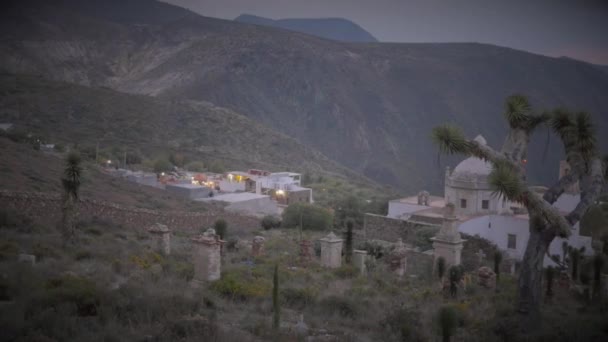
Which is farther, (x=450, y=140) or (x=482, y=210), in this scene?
(x=482, y=210)

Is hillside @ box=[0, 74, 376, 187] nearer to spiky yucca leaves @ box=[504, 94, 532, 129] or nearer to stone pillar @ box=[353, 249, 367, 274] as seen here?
stone pillar @ box=[353, 249, 367, 274]

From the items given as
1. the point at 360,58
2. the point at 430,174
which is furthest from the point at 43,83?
the point at 360,58

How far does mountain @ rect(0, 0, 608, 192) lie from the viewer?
90.1 metres

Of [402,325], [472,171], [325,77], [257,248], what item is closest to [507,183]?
[402,325]

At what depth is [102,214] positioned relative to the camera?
1981cm

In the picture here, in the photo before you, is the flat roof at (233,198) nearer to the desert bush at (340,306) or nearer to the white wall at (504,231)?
the white wall at (504,231)

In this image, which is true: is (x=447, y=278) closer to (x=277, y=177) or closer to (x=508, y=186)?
(x=508, y=186)

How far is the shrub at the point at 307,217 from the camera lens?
29.6 meters

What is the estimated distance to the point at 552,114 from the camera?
10.3 metres

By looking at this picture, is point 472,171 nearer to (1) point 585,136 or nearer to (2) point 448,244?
(2) point 448,244

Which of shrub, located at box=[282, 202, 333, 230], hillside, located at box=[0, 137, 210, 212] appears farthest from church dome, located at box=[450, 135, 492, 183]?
hillside, located at box=[0, 137, 210, 212]

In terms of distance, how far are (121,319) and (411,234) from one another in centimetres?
1992

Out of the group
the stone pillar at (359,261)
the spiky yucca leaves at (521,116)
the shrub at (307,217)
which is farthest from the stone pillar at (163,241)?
the shrub at (307,217)

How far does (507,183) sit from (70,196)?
456 inches
